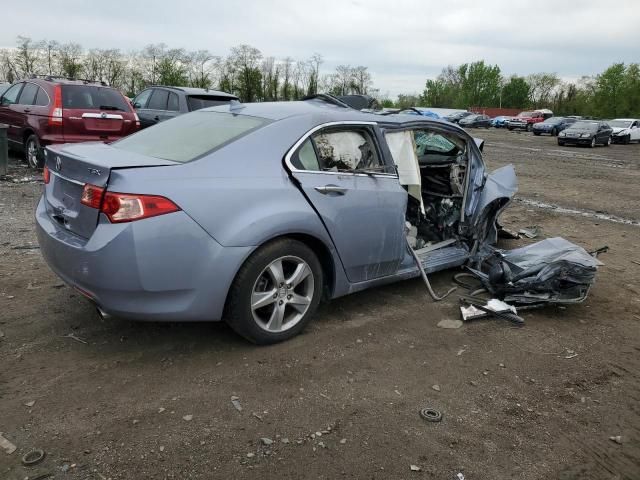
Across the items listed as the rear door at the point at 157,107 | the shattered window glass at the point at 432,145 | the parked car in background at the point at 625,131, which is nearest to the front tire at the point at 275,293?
the shattered window glass at the point at 432,145

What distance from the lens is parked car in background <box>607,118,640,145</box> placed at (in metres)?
33.0

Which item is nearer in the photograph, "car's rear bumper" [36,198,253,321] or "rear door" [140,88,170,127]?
"car's rear bumper" [36,198,253,321]

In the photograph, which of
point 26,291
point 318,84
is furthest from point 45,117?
point 318,84

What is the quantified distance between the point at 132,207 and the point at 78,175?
1.85 ft

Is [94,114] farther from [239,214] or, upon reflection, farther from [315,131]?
[239,214]

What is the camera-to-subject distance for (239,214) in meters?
3.04

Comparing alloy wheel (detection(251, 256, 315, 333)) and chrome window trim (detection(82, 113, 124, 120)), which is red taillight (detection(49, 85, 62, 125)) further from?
alloy wheel (detection(251, 256, 315, 333))

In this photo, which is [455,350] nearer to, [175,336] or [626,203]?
[175,336]

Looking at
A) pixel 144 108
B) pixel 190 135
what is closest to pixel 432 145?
pixel 190 135

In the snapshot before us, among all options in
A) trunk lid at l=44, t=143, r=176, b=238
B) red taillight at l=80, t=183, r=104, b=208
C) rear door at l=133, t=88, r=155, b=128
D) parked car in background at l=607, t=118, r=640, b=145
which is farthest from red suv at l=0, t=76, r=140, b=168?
parked car in background at l=607, t=118, r=640, b=145

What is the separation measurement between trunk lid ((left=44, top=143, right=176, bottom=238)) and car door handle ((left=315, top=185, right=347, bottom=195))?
100cm

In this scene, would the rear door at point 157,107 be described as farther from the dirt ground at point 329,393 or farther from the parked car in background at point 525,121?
the parked car in background at point 525,121

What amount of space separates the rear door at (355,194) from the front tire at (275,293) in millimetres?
306

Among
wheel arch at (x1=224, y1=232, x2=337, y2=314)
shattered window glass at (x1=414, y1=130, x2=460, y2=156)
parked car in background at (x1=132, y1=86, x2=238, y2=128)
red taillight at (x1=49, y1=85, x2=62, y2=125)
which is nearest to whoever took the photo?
wheel arch at (x1=224, y1=232, x2=337, y2=314)
